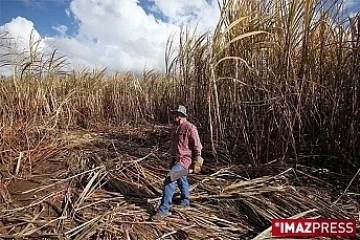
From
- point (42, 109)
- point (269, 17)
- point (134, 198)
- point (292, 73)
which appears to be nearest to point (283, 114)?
point (292, 73)

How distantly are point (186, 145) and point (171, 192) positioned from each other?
378mm

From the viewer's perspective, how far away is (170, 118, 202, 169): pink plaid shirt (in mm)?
2852

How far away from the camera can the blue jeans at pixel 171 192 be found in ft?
8.75

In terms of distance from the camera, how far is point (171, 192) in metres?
2.70

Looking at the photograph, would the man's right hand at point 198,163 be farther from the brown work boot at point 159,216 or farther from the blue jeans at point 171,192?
the brown work boot at point 159,216

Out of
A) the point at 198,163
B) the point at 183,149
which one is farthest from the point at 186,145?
the point at 198,163

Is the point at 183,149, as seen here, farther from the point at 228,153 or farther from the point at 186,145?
the point at 228,153

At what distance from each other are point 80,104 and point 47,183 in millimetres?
2864

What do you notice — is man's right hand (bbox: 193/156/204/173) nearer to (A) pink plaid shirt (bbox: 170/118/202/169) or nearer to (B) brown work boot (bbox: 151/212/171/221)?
(A) pink plaid shirt (bbox: 170/118/202/169)

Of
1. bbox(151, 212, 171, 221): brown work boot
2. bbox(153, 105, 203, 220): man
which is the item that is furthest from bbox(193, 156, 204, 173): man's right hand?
bbox(151, 212, 171, 221): brown work boot

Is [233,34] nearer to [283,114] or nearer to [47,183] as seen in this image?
[283,114]

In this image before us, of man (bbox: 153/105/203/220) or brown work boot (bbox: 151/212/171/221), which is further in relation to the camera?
man (bbox: 153/105/203/220)

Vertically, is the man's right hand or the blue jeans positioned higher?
the man's right hand

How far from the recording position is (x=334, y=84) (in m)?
3.17
